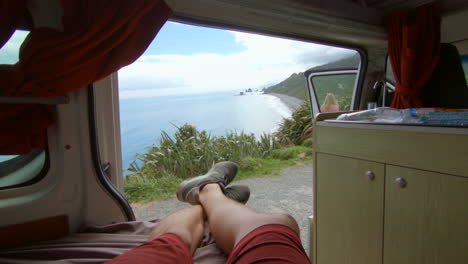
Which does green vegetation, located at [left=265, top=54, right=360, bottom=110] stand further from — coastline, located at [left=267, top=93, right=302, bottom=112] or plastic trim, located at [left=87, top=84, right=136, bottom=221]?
plastic trim, located at [left=87, top=84, right=136, bottom=221]

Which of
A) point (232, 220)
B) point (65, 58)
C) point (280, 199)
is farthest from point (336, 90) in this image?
point (65, 58)

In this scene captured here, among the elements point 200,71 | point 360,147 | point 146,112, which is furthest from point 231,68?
point 360,147

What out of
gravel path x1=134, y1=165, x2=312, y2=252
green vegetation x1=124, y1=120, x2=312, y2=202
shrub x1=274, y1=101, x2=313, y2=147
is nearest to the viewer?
gravel path x1=134, y1=165, x2=312, y2=252

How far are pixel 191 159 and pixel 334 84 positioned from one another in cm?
159

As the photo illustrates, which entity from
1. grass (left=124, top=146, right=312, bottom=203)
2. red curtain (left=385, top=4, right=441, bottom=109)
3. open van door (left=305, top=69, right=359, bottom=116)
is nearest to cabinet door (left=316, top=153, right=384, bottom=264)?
red curtain (left=385, top=4, right=441, bottom=109)

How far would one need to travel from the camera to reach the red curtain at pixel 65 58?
2.41 feet

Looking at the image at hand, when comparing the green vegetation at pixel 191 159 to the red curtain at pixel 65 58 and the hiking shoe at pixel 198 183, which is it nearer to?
the hiking shoe at pixel 198 183

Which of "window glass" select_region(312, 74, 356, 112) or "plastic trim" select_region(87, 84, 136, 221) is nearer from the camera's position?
"plastic trim" select_region(87, 84, 136, 221)

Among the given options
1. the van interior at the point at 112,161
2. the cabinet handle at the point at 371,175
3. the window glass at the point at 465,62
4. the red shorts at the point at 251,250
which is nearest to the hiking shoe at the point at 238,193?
the van interior at the point at 112,161

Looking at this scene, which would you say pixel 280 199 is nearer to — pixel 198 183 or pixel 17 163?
pixel 198 183

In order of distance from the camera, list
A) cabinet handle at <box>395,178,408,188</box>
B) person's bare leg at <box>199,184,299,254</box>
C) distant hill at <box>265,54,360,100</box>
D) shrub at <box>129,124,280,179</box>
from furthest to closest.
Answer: shrub at <box>129,124,280,179</box>, distant hill at <box>265,54,360,100</box>, cabinet handle at <box>395,178,408,188</box>, person's bare leg at <box>199,184,299,254</box>

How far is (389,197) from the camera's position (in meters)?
0.90

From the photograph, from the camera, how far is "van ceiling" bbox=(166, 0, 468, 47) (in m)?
1.16

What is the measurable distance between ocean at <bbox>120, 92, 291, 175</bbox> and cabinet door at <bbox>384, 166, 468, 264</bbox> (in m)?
1.33
